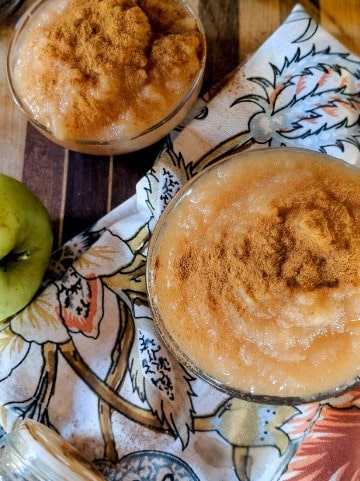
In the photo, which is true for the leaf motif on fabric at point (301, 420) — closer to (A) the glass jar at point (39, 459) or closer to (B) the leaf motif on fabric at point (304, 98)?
(A) the glass jar at point (39, 459)

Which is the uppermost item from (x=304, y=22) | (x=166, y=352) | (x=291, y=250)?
(x=304, y=22)

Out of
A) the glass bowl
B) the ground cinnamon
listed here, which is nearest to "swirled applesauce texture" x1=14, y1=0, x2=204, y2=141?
the glass bowl

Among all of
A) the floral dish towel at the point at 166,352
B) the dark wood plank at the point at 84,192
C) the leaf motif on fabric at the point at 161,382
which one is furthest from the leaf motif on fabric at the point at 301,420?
the dark wood plank at the point at 84,192

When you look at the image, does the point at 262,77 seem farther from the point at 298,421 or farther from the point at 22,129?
the point at 298,421

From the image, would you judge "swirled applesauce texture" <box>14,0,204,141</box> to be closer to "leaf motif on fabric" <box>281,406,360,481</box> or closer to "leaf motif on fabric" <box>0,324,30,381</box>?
"leaf motif on fabric" <box>0,324,30,381</box>

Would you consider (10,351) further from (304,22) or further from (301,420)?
(304,22)

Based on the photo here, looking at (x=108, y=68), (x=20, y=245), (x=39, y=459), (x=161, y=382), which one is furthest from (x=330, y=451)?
(x=108, y=68)
